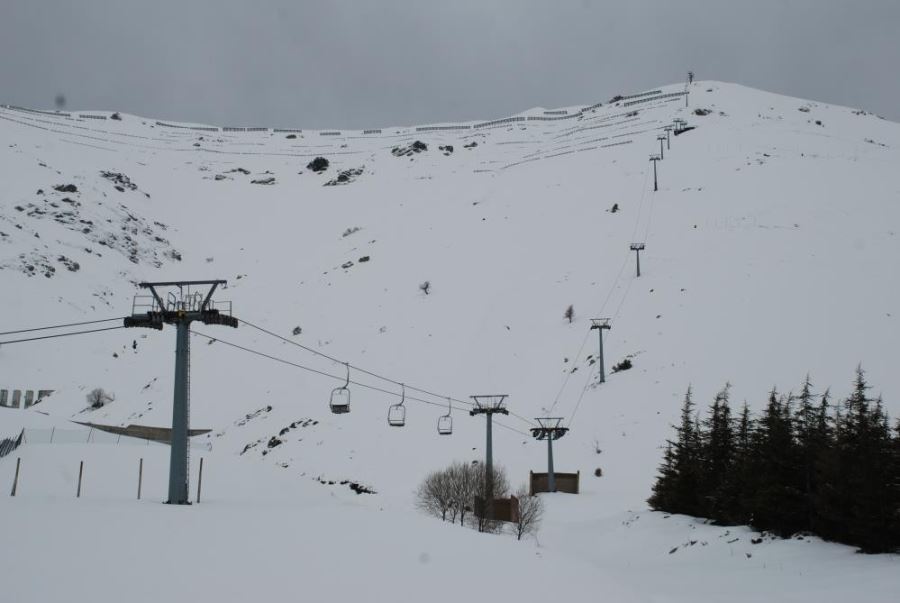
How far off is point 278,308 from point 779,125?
3265 inches

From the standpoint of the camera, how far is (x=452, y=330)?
71.0m

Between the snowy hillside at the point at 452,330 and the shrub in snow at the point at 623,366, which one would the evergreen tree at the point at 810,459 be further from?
the shrub in snow at the point at 623,366

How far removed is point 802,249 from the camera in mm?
66500

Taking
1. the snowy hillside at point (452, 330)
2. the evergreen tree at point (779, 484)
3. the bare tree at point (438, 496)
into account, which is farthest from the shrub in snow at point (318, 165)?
the evergreen tree at point (779, 484)

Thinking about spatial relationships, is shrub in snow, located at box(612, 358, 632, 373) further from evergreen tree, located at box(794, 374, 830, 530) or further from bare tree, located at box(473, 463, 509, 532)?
evergreen tree, located at box(794, 374, 830, 530)

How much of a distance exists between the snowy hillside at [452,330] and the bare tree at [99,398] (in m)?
1.02

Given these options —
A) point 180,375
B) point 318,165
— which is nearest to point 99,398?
point 180,375

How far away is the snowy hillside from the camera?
22.0 meters

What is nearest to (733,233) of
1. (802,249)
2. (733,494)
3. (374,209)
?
(802,249)

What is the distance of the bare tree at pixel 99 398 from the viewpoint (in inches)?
2785

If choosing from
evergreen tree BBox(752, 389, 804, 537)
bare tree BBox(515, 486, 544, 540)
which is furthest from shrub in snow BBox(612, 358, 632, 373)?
evergreen tree BBox(752, 389, 804, 537)

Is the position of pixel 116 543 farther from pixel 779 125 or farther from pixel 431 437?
pixel 779 125

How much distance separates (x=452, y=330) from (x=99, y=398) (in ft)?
115

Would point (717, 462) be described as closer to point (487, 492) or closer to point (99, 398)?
point (487, 492)
